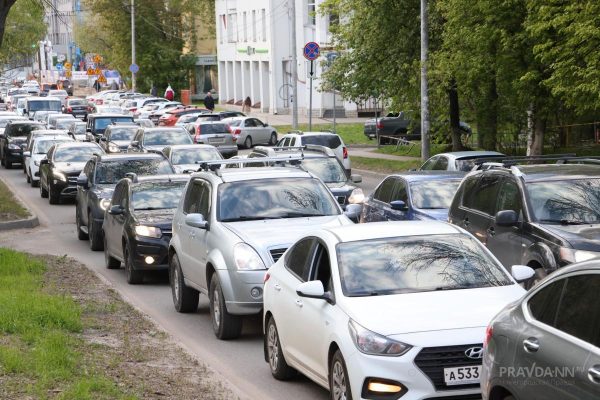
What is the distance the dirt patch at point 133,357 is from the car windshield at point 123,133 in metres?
27.1

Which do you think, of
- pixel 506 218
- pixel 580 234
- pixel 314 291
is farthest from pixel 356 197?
pixel 314 291

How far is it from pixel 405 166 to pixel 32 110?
37242mm

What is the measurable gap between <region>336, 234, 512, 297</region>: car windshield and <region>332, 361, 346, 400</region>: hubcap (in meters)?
0.64

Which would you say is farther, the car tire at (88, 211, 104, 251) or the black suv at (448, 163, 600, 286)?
the car tire at (88, 211, 104, 251)

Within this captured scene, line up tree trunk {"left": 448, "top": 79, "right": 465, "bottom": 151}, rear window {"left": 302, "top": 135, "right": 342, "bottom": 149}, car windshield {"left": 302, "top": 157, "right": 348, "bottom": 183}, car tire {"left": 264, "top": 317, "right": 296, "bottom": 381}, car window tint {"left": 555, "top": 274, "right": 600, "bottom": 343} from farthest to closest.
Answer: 1. tree trunk {"left": 448, "top": 79, "right": 465, "bottom": 151}
2. rear window {"left": 302, "top": 135, "right": 342, "bottom": 149}
3. car windshield {"left": 302, "top": 157, "right": 348, "bottom": 183}
4. car tire {"left": 264, "top": 317, "right": 296, "bottom": 381}
5. car window tint {"left": 555, "top": 274, "right": 600, "bottom": 343}

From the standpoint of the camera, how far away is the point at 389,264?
385 inches

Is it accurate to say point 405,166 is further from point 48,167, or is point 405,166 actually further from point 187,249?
point 187,249

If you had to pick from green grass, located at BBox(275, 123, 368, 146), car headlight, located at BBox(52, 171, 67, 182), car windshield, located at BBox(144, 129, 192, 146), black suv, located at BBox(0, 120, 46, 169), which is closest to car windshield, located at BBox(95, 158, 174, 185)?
car headlight, located at BBox(52, 171, 67, 182)

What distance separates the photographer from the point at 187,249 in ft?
48.9

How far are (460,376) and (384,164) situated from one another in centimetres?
3218

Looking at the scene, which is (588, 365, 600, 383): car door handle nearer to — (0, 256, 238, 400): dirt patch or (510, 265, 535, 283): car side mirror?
(510, 265, 535, 283): car side mirror

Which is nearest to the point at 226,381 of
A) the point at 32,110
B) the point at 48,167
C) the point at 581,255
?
the point at 581,255

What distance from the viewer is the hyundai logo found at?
8414 mm

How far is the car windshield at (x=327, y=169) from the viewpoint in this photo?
947 inches
